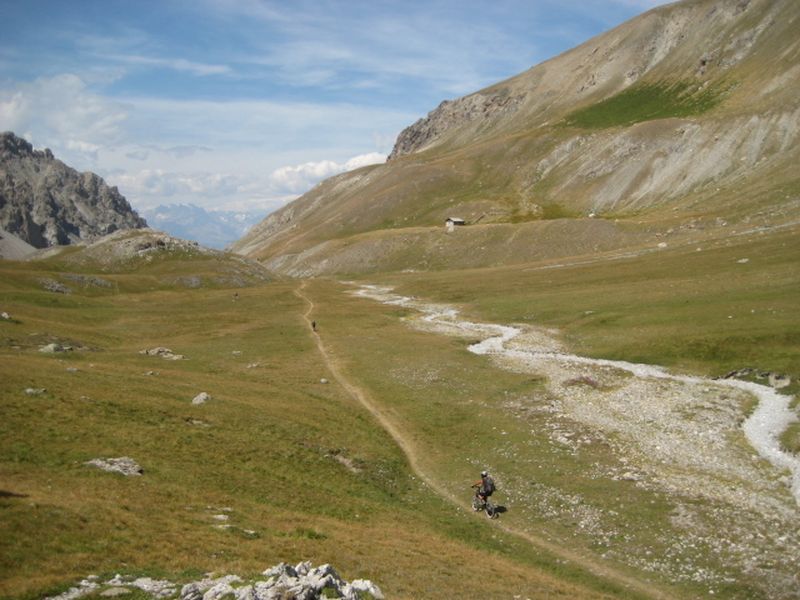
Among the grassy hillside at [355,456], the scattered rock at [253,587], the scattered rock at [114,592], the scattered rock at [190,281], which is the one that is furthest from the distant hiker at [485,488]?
the scattered rock at [190,281]

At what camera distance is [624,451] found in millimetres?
40969

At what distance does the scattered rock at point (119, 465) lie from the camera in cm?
2988

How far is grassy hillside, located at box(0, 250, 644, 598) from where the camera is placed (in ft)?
72.4

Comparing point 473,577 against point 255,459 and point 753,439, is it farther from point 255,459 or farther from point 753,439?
point 753,439

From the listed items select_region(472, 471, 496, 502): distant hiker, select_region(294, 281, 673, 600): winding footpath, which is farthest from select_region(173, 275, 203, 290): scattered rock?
select_region(472, 471, 496, 502): distant hiker

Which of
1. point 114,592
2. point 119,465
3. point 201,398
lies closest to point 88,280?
point 201,398

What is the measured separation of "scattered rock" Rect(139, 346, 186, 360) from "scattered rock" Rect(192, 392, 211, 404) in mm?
23843

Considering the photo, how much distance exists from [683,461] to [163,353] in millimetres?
56926

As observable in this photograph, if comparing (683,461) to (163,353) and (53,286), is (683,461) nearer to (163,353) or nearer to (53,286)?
(163,353)

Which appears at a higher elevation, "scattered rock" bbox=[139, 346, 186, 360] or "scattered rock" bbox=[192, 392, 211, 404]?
"scattered rock" bbox=[139, 346, 186, 360]

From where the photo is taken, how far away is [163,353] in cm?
6938

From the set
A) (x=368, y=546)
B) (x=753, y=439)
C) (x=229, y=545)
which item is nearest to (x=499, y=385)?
(x=753, y=439)

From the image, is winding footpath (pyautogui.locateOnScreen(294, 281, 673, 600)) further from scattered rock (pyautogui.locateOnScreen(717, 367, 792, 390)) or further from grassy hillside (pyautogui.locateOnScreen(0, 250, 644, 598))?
scattered rock (pyautogui.locateOnScreen(717, 367, 792, 390))

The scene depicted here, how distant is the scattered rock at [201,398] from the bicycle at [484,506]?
22729 millimetres
